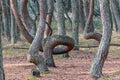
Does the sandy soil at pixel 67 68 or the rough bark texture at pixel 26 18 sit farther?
the rough bark texture at pixel 26 18

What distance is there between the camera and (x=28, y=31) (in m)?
16.8

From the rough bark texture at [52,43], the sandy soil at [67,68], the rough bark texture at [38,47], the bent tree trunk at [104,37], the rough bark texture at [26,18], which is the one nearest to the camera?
the bent tree trunk at [104,37]

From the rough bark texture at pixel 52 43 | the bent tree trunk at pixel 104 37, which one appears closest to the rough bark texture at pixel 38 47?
the rough bark texture at pixel 52 43

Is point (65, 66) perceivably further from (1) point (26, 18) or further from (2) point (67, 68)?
(1) point (26, 18)

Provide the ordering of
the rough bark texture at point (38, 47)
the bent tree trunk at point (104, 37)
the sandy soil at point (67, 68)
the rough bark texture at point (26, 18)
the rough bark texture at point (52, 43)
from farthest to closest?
the rough bark texture at point (26, 18)
the rough bark texture at point (52, 43)
the rough bark texture at point (38, 47)
the sandy soil at point (67, 68)
the bent tree trunk at point (104, 37)

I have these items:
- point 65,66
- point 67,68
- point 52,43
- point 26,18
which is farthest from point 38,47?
point 26,18

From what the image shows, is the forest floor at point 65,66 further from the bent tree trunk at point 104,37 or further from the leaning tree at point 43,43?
the leaning tree at point 43,43

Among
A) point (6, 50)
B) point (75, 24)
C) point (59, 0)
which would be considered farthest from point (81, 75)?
point (6, 50)

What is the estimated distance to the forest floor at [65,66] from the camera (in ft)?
42.3

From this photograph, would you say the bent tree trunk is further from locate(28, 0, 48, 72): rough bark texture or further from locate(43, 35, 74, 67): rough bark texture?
locate(43, 35, 74, 67): rough bark texture

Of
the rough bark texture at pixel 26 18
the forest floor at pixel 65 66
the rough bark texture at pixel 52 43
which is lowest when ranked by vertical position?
the forest floor at pixel 65 66

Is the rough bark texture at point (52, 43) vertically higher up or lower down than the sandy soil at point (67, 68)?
higher up

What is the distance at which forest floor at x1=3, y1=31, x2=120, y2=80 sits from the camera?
12906mm

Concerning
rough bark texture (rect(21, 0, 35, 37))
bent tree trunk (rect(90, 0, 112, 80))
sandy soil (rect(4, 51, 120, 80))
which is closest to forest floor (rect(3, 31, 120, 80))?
sandy soil (rect(4, 51, 120, 80))
